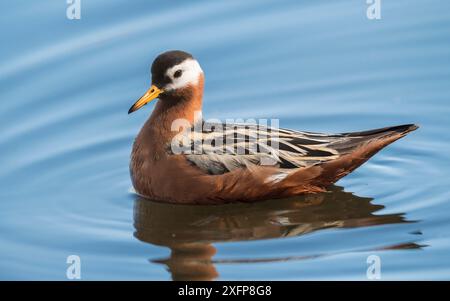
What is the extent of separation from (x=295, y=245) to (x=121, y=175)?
3.24 m

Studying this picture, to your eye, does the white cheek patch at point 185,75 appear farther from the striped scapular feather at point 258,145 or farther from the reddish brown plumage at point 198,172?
the striped scapular feather at point 258,145

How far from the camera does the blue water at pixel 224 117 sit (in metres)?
13.0

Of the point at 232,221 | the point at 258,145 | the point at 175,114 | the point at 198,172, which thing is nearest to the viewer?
the point at 232,221

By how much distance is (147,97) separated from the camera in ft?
48.1

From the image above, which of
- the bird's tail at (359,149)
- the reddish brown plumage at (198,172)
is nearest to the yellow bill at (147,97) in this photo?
the reddish brown plumage at (198,172)

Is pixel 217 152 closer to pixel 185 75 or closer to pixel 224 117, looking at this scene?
pixel 185 75

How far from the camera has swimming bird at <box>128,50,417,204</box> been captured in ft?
47.2

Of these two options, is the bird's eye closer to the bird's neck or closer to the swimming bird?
the swimming bird

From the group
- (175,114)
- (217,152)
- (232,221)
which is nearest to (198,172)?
(217,152)

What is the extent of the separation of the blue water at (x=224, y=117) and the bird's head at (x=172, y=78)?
51.3 inches

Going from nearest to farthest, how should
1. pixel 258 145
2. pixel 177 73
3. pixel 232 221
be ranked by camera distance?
pixel 232 221 → pixel 258 145 → pixel 177 73

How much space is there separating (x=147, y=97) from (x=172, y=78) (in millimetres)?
396

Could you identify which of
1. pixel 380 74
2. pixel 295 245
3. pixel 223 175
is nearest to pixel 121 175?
pixel 223 175

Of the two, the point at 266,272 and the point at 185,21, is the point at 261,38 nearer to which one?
the point at 185,21
